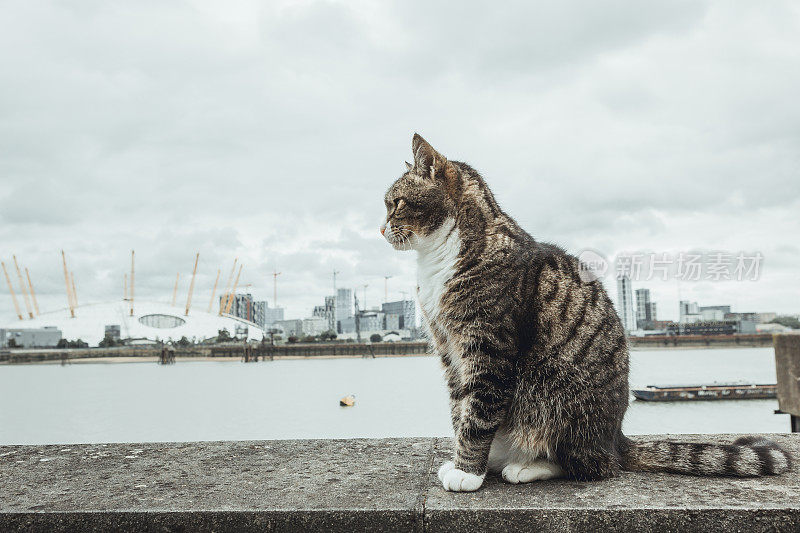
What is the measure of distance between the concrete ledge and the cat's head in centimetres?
115

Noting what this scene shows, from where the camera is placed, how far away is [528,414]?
2648 millimetres

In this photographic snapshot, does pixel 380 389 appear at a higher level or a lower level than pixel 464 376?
lower

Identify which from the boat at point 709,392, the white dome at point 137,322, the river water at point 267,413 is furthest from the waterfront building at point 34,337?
the boat at point 709,392

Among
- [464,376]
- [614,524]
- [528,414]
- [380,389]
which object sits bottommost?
[380,389]

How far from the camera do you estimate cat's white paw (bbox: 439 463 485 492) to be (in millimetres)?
2494

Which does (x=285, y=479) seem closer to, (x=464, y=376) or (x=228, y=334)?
(x=464, y=376)

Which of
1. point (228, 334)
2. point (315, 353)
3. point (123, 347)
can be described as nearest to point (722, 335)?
point (315, 353)

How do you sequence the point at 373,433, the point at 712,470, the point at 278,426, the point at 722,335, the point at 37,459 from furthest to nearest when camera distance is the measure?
the point at 722,335, the point at 278,426, the point at 373,433, the point at 37,459, the point at 712,470

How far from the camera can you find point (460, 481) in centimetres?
250

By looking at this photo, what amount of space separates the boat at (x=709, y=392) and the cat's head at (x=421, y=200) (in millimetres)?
27944

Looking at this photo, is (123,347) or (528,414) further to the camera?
(123,347)

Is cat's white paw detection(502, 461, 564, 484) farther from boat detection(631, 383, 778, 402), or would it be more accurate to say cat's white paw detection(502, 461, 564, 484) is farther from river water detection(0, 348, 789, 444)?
boat detection(631, 383, 778, 402)

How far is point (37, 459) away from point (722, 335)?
301 ft

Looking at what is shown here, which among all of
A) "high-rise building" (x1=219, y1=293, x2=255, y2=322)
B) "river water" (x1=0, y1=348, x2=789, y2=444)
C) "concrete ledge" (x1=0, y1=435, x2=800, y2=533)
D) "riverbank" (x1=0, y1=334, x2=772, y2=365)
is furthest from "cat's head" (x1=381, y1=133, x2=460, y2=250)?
"high-rise building" (x1=219, y1=293, x2=255, y2=322)
